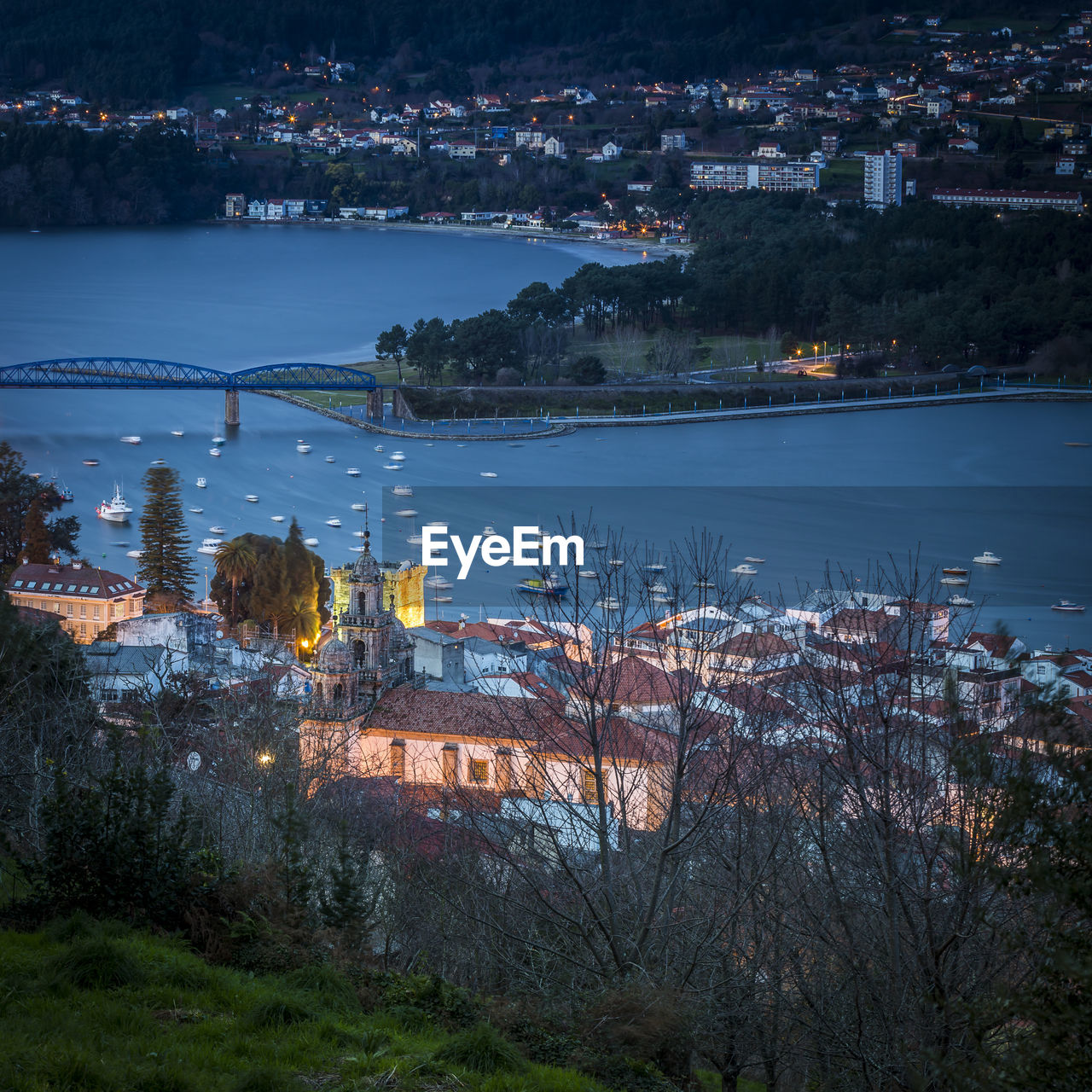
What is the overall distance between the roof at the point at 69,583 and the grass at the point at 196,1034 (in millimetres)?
7338

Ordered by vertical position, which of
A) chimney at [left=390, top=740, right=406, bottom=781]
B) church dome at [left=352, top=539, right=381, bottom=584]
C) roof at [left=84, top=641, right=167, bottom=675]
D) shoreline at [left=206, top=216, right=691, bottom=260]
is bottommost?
roof at [left=84, top=641, right=167, bottom=675]

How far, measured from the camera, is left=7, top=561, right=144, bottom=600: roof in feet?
28.7

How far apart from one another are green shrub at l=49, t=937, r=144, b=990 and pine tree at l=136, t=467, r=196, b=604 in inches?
299

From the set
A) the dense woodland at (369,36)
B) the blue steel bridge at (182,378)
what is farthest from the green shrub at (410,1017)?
the dense woodland at (369,36)

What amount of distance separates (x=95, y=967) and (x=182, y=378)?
18.5 meters

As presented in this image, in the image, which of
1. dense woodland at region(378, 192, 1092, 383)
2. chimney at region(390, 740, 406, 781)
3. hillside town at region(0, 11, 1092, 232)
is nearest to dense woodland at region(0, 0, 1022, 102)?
hillside town at region(0, 11, 1092, 232)

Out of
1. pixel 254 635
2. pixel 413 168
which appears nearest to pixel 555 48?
pixel 413 168

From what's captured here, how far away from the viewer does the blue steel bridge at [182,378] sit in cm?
1800

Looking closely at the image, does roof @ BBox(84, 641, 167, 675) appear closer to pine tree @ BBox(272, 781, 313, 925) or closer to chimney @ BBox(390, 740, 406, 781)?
chimney @ BBox(390, 740, 406, 781)

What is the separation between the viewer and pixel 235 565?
8.77m

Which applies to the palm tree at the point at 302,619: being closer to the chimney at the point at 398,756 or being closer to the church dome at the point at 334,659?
the church dome at the point at 334,659

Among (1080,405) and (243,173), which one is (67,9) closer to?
(243,173)

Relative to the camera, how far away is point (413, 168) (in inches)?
1412

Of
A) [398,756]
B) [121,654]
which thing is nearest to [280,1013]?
[398,756]
